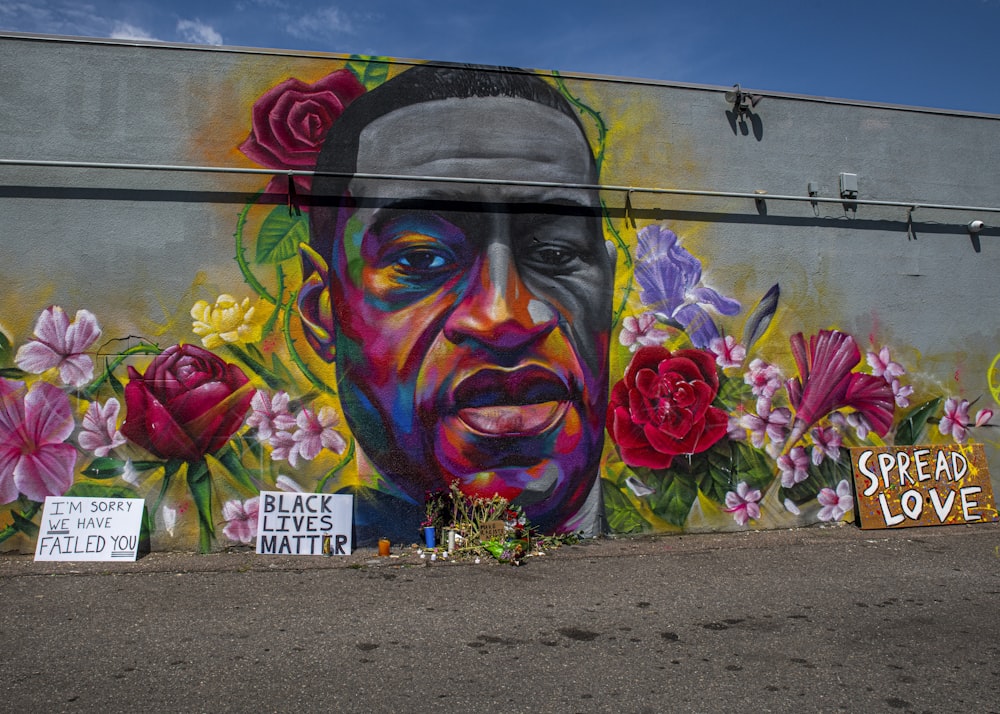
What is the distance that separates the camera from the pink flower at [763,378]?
8609 millimetres

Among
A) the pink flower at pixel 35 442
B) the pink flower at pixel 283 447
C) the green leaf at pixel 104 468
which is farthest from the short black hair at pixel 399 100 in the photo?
the pink flower at pixel 35 442

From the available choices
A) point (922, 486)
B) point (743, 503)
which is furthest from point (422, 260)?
point (922, 486)

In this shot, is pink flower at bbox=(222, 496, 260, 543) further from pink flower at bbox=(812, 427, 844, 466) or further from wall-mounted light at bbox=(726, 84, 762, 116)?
wall-mounted light at bbox=(726, 84, 762, 116)

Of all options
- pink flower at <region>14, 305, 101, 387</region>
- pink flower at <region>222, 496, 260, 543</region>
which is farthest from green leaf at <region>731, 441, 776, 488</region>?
pink flower at <region>14, 305, 101, 387</region>

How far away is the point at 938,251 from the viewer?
9.31 metres

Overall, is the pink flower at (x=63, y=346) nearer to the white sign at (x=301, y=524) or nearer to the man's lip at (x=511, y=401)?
the white sign at (x=301, y=524)

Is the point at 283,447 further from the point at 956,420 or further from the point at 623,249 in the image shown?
the point at 956,420

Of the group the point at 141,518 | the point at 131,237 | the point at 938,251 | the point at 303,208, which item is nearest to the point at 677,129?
the point at 938,251

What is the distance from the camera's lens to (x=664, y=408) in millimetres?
8359

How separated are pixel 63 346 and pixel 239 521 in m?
2.36

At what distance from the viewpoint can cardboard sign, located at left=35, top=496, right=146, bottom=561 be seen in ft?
23.2

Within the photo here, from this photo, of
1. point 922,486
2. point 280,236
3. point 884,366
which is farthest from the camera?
point 884,366

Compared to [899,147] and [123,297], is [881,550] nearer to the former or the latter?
[899,147]

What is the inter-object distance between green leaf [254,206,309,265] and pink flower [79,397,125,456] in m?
2.02
